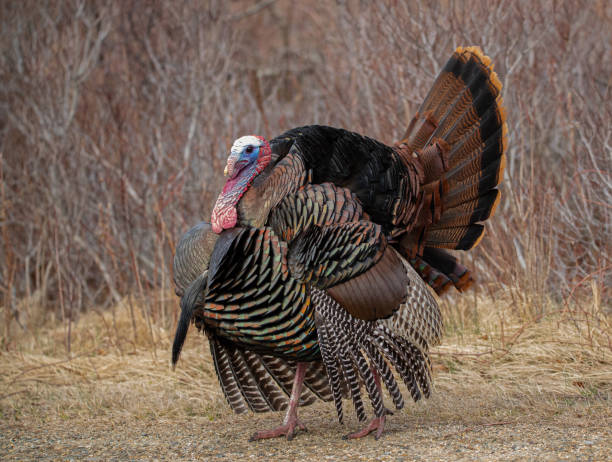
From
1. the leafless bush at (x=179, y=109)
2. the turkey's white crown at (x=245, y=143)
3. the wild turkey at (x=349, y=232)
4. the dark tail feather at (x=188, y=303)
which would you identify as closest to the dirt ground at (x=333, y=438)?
the wild turkey at (x=349, y=232)

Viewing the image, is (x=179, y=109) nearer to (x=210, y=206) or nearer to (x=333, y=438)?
(x=210, y=206)

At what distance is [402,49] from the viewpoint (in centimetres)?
643

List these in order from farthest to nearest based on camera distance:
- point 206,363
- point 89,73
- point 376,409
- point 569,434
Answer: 1. point 89,73
2. point 206,363
3. point 376,409
4. point 569,434

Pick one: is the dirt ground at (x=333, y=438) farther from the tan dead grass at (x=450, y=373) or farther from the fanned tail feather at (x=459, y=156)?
the fanned tail feather at (x=459, y=156)

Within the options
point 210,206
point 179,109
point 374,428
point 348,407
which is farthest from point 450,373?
point 179,109

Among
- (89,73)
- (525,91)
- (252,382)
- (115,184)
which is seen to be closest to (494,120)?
(252,382)

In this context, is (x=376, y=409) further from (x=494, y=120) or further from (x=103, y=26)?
(x=103, y=26)

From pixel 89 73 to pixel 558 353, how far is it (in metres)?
6.14

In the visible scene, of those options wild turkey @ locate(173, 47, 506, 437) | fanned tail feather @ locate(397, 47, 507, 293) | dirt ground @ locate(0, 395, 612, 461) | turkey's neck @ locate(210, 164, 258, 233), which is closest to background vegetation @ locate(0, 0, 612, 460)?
dirt ground @ locate(0, 395, 612, 461)

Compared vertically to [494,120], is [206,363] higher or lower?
lower

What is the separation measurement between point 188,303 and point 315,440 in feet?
3.33

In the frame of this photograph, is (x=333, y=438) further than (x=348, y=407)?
No

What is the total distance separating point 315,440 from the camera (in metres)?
3.67

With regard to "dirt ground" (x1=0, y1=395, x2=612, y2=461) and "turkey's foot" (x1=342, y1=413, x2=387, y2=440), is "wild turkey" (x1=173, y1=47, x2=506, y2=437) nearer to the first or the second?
"turkey's foot" (x1=342, y1=413, x2=387, y2=440)
